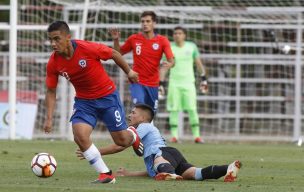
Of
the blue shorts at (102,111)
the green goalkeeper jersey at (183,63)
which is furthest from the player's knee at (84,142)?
the green goalkeeper jersey at (183,63)

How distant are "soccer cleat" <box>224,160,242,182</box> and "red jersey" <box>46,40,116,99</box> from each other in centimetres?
169

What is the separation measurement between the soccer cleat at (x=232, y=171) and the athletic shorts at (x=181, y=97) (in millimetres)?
9256

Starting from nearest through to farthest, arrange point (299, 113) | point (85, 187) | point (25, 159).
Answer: point (85, 187) → point (25, 159) → point (299, 113)

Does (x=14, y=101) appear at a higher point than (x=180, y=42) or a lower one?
lower

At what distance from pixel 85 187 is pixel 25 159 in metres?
4.24

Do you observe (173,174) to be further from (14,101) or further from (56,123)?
(56,123)

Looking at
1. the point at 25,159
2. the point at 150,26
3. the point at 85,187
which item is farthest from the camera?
the point at 150,26

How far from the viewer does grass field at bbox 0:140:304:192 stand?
10244 millimetres

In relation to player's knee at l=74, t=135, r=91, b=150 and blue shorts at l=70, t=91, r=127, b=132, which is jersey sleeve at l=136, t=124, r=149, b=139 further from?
player's knee at l=74, t=135, r=91, b=150

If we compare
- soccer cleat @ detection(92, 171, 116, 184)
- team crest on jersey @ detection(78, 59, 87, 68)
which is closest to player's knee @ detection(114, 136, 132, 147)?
soccer cleat @ detection(92, 171, 116, 184)

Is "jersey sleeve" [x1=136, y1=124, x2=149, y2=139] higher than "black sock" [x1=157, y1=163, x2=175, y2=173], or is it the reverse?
"jersey sleeve" [x1=136, y1=124, x2=149, y2=139]

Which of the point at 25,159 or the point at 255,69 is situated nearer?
the point at 25,159

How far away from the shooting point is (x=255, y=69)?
932 inches

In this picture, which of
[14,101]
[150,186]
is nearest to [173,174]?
[150,186]
